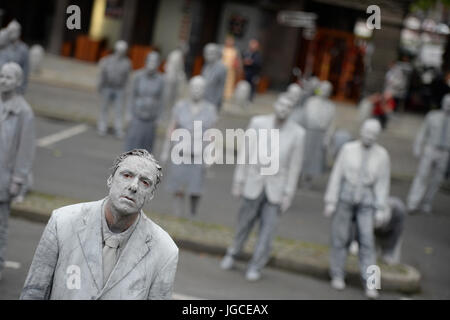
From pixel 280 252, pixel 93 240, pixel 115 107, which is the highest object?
pixel 93 240

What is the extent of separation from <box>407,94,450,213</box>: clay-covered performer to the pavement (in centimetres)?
168

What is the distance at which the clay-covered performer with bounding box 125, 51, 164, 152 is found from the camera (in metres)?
13.9

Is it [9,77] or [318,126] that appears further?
[318,126]

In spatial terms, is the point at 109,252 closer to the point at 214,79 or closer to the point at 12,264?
the point at 12,264

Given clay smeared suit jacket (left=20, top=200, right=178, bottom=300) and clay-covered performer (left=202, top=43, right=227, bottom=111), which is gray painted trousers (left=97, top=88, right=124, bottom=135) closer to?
clay-covered performer (left=202, top=43, right=227, bottom=111)

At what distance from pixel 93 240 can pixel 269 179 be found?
617 centimetres

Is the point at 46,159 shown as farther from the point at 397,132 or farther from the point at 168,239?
the point at 397,132

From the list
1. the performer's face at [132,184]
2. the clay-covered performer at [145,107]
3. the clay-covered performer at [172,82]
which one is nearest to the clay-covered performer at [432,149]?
the clay-covered performer at [145,107]

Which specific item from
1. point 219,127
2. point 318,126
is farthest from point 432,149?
point 219,127

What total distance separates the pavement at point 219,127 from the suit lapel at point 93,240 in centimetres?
669

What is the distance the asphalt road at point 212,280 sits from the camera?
9.32 metres

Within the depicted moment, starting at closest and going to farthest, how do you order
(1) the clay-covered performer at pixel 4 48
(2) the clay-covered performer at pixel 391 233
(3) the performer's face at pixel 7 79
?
(3) the performer's face at pixel 7 79 < (2) the clay-covered performer at pixel 391 233 < (1) the clay-covered performer at pixel 4 48

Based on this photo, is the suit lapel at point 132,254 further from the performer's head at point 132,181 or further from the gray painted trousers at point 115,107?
the gray painted trousers at point 115,107

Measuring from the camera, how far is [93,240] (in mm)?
4172
